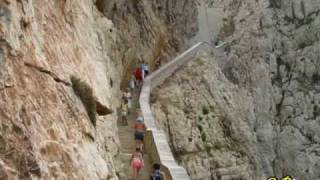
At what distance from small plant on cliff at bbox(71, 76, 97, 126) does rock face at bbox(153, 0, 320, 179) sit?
16.0m

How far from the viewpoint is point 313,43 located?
37469 millimetres

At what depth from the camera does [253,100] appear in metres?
35.6

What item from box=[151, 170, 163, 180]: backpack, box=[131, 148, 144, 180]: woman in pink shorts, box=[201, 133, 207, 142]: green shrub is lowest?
box=[151, 170, 163, 180]: backpack

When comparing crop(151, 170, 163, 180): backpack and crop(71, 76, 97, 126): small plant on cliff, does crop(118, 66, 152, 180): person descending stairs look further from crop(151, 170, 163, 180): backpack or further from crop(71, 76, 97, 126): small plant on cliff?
crop(71, 76, 97, 126): small plant on cliff

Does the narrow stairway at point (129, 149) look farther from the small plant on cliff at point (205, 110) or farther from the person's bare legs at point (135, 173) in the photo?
the small plant on cliff at point (205, 110)

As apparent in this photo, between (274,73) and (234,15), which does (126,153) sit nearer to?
Answer: (274,73)

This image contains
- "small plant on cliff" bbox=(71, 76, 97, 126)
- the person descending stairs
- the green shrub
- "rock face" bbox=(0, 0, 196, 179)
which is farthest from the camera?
the green shrub

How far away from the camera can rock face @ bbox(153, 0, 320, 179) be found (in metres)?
29.1

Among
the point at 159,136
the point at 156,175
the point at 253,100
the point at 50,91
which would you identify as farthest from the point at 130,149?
the point at 253,100

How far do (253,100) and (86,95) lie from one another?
2542 cm

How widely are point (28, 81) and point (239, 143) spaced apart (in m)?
23.3

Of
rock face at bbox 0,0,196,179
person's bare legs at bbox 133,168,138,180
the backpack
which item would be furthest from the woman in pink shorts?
rock face at bbox 0,0,196,179

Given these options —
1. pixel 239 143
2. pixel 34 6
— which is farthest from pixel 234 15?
→ pixel 34 6

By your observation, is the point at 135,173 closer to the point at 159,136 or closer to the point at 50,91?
the point at 159,136
